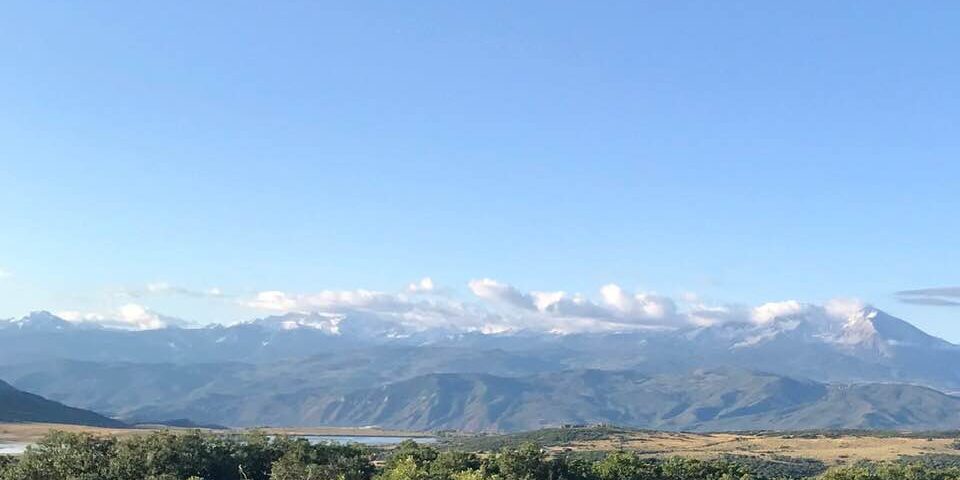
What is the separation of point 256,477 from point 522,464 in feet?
113

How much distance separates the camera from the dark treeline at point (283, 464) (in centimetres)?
9162

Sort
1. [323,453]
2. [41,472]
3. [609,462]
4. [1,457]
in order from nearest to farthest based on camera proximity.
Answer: [41,472] → [1,457] → [323,453] → [609,462]

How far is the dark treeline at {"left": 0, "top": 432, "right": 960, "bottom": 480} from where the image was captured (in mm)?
91625

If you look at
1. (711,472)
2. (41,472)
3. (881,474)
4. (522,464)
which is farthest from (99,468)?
(881,474)

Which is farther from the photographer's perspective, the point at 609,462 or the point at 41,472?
the point at 609,462

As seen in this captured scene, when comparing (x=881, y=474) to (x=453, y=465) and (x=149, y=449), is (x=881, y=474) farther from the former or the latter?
(x=149, y=449)

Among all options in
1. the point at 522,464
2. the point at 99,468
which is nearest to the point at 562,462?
the point at 522,464

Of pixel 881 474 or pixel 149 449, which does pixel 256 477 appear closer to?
pixel 149 449

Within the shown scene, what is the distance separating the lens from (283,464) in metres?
110

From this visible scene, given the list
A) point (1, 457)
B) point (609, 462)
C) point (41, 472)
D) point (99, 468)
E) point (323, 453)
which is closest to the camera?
point (41, 472)

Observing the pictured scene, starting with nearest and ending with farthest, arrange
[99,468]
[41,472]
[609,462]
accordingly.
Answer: [41,472] → [99,468] → [609,462]

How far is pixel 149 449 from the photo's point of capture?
345 feet

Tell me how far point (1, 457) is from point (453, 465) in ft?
183

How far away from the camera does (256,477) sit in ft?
388
